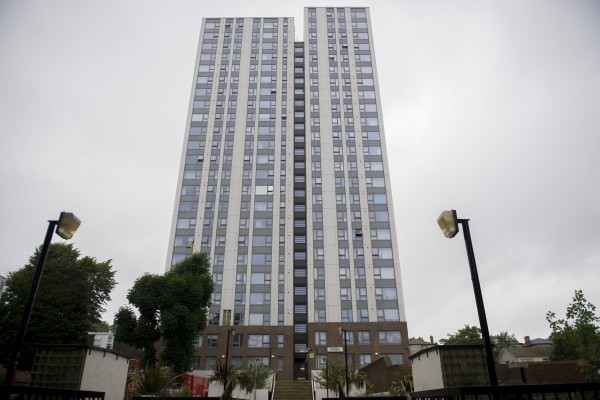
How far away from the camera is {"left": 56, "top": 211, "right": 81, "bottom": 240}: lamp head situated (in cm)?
1050

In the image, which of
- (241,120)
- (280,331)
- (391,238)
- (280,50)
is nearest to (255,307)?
(280,331)

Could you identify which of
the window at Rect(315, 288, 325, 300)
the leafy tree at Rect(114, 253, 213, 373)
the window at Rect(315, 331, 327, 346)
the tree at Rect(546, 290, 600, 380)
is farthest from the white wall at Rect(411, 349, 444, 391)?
the window at Rect(315, 288, 325, 300)

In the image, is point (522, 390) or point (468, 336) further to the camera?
point (468, 336)

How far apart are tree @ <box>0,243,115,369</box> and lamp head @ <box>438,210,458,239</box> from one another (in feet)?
124

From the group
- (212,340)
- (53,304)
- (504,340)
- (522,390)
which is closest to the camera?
(522,390)

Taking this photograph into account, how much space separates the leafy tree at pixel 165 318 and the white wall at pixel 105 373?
995 inches

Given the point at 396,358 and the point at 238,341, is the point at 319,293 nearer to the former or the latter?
the point at 238,341

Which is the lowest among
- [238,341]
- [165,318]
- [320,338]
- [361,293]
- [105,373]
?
[105,373]

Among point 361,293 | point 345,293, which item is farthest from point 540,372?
point 345,293

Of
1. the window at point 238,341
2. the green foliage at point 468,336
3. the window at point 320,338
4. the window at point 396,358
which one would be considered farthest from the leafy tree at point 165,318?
the green foliage at point 468,336

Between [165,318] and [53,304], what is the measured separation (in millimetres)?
9947

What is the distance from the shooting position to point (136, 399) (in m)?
9.48

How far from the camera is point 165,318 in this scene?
39406mm

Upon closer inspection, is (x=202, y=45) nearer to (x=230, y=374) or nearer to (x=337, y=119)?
(x=337, y=119)
